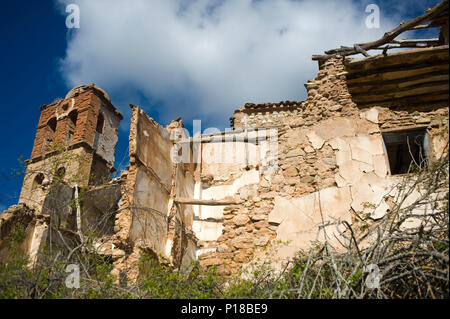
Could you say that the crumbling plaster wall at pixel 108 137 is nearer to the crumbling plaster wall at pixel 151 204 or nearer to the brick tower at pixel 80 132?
the brick tower at pixel 80 132

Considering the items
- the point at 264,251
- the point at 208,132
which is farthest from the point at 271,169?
the point at 208,132

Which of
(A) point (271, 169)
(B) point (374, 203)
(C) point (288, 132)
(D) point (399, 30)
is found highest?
(D) point (399, 30)

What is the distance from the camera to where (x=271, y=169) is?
6777 millimetres

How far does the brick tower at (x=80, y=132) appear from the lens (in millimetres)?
18156

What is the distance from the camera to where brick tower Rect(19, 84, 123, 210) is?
1816 cm

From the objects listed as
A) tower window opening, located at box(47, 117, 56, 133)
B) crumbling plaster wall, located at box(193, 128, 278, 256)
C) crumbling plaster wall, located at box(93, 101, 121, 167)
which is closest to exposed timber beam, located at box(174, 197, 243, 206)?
crumbling plaster wall, located at box(193, 128, 278, 256)

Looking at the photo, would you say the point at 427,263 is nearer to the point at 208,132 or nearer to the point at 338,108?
the point at 338,108

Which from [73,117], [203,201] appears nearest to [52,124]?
[73,117]

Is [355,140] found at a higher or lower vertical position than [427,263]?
higher

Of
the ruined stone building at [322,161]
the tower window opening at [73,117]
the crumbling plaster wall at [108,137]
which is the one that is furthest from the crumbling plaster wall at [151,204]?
the tower window opening at [73,117]

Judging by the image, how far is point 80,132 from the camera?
18.4 meters

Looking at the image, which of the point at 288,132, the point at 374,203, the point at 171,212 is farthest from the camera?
the point at 171,212

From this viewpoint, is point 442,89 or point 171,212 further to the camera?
point 171,212
